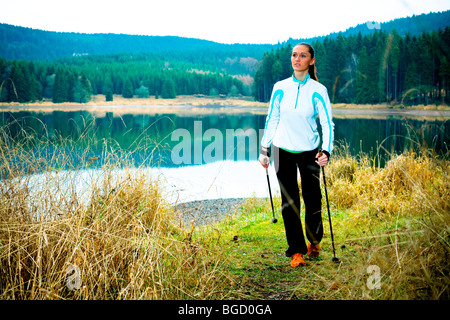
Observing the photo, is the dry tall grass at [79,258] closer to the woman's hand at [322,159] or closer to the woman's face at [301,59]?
the woman's hand at [322,159]

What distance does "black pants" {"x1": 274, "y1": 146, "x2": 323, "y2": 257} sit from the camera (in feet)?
11.6

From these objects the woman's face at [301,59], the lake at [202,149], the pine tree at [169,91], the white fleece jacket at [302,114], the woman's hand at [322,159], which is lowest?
the lake at [202,149]

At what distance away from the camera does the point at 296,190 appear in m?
3.64

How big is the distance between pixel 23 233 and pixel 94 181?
37.1 inches

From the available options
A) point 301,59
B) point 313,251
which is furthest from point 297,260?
point 301,59

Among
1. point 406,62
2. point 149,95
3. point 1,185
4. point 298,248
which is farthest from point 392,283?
point 149,95

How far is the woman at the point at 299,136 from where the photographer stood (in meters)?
3.42

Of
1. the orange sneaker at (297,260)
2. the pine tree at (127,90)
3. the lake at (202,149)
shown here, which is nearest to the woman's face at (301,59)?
the lake at (202,149)

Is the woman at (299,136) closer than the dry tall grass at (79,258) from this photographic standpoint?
No

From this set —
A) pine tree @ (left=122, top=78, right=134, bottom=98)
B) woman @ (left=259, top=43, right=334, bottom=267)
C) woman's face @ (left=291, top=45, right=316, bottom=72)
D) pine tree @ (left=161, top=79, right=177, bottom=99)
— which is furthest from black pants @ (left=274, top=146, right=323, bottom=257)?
pine tree @ (left=122, top=78, right=134, bottom=98)

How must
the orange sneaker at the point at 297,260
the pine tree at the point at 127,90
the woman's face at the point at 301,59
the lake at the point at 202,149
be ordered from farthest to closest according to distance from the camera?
1. the pine tree at the point at 127,90
2. the lake at the point at 202,149
3. the orange sneaker at the point at 297,260
4. the woman's face at the point at 301,59

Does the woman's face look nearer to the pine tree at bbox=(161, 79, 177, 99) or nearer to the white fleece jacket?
the white fleece jacket

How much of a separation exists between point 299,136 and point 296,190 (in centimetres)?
54

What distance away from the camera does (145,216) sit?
166 inches
